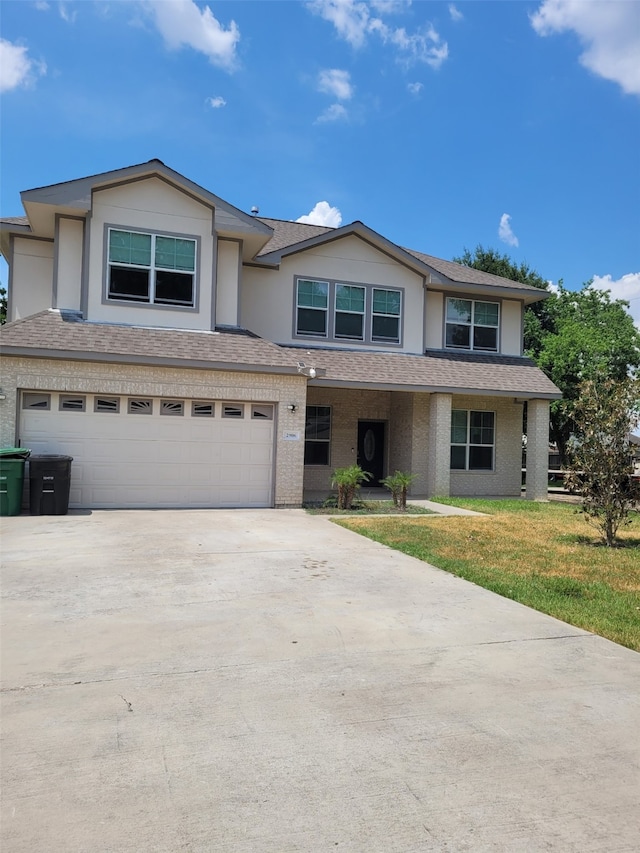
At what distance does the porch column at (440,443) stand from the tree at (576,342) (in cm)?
690

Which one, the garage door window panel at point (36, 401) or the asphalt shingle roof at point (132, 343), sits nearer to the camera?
the asphalt shingle roof at point (132, 343)

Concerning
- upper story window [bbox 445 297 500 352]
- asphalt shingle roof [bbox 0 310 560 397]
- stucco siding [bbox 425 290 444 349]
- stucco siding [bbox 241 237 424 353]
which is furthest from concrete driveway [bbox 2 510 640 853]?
upper story window [bbox 445 297 500 352]

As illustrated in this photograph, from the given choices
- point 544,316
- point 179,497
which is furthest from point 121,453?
point 544,316

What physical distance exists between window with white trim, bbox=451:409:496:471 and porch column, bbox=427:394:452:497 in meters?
1.41

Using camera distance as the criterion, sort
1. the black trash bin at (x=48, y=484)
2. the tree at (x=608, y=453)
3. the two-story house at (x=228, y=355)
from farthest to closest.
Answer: the two-story house at (x=228, y=355), the black trash bin at (x=48, y=484), the tree at (x=608, y=453)

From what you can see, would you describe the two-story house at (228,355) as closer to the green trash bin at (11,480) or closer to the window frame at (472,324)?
the window frame at (472,324)

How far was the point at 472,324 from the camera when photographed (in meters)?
19.4

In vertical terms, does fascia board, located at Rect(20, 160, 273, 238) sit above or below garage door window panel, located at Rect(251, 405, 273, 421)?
above

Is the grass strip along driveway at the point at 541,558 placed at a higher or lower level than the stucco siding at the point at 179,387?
lower

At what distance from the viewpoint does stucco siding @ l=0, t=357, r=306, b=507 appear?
12.9 metres

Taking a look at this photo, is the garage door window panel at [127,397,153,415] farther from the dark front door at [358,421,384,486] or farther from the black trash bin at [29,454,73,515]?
the dark front door at [358,421,384,486]

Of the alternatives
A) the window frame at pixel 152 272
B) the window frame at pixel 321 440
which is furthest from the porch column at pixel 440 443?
the window frame at pixel 152 272

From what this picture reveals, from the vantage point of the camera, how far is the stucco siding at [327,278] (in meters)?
17.1

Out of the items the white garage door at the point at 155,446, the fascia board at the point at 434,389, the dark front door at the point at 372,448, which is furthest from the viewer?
the dark front door at the point at 372,448
